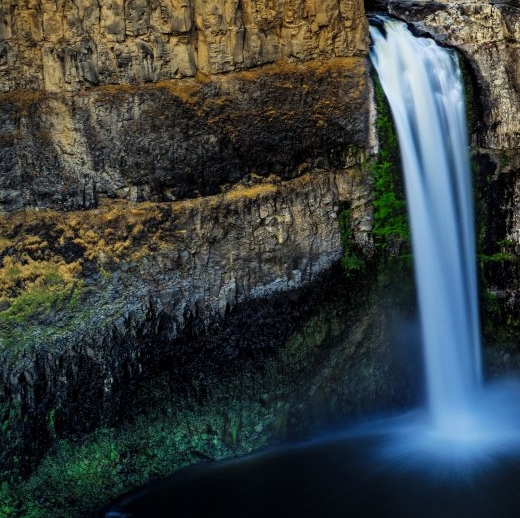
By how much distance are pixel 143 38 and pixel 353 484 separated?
230 inches

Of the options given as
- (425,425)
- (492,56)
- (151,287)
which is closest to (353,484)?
(425,425)

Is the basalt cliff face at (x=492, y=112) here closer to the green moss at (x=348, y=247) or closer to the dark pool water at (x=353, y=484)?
the green moss at (x=348, y=247)

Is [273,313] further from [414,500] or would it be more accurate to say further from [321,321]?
[414,500]

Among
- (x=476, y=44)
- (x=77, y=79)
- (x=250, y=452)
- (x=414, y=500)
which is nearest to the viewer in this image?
(x=414, y=500)

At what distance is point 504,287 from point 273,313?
141 inches

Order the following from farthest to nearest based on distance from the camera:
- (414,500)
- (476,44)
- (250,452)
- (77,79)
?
(476,44) → (250,452) → (77,79) → (414,500)

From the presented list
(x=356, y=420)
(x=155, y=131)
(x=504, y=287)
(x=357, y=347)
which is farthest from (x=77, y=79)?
(x=504, y=287)

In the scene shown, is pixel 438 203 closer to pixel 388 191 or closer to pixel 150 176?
pixel 388 191

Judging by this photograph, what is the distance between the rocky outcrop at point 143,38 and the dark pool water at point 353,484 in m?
4.96

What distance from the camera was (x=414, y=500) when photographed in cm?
905

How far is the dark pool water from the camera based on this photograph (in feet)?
29.5

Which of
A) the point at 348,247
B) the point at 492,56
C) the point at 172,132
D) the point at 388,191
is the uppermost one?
the point at 492,56

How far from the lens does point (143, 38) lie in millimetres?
9727

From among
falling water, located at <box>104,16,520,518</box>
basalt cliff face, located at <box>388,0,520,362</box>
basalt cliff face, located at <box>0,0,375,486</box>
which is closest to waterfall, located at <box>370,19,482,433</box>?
falling water, located at <box>104,16,520,518</box>
